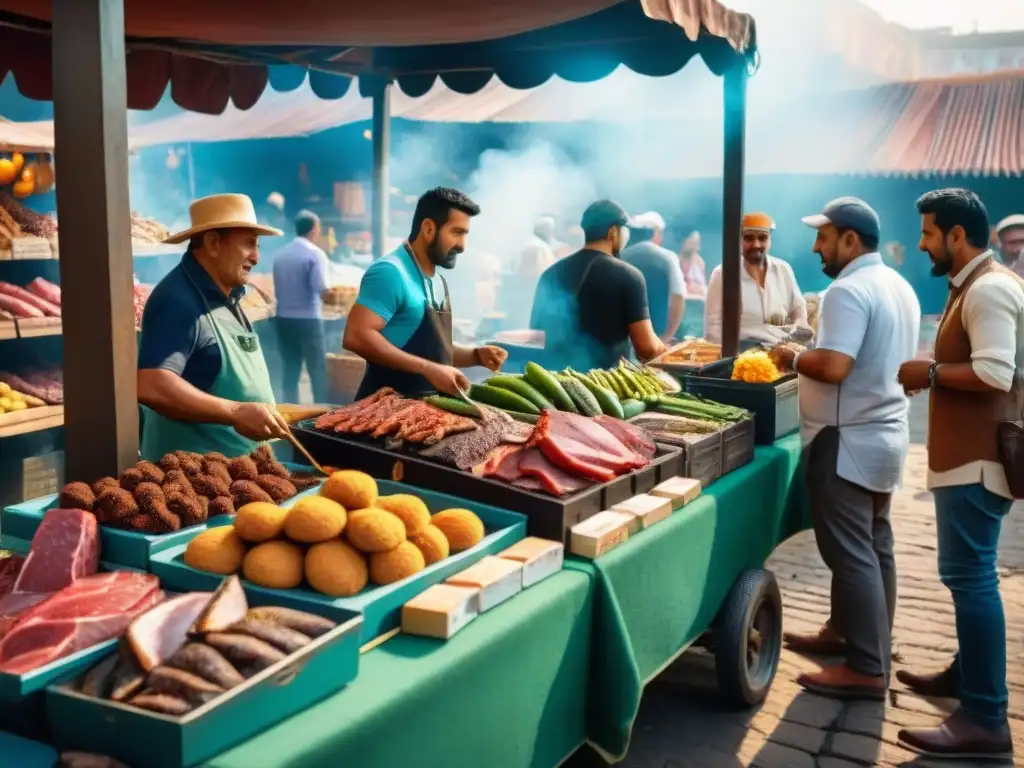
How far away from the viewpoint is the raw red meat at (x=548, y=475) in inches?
125

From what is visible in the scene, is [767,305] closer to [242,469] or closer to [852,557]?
[852,557]

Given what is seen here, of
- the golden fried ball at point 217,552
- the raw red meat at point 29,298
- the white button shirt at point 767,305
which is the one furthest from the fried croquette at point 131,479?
the white button shirt at point 767,305

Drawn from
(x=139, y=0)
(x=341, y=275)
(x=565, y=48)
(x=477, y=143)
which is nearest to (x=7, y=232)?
(x=139, y=0)

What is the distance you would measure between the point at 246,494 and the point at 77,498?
44 cm

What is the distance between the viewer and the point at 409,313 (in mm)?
4602

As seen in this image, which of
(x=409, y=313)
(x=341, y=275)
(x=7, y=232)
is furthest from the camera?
(x=341, y=275)

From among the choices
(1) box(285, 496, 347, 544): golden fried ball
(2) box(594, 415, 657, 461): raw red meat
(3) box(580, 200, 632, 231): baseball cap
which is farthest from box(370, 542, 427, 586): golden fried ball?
(3) box(580, 200, 632, 231): baseball cap

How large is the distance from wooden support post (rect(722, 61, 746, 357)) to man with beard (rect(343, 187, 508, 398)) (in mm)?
1890

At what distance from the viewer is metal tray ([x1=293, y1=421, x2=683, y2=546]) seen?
3045 millimetres

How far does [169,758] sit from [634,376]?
3.40 metres

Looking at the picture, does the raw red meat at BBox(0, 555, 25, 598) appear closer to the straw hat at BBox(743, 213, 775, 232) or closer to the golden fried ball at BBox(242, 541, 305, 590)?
the golden fried ball at BBox(242, 541, 305, 590)

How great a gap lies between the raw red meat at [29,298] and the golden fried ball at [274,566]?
16.3 feet

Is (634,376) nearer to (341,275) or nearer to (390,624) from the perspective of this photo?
(390,624)

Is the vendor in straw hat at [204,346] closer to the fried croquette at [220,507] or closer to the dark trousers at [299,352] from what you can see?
the fried croquette at [220,507]
